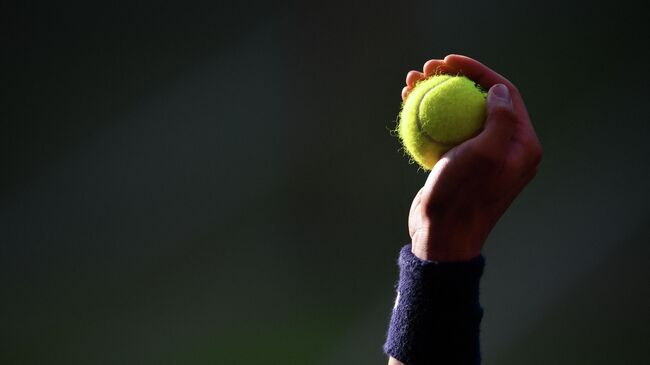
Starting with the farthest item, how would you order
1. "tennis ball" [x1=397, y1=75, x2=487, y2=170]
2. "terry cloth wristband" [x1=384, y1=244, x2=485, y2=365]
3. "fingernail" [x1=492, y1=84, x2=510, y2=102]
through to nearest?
"tennis ball" [x1=397, y1=75, x2=487, y2=170] < "fingernail" [x1=492, y1=84, x2=510, y2=102] < "terry cloth wristband" [x1=384, y1=244, x2=485, y2=365]

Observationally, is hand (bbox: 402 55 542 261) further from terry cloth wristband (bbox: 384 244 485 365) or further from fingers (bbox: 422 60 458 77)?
fingers (bbox: 422 60 458 77)

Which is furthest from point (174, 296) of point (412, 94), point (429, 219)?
point (429, 219)

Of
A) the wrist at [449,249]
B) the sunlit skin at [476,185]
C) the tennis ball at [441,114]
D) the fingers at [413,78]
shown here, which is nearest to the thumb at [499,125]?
the sunlit skin at [476,185]

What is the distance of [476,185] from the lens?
785mm

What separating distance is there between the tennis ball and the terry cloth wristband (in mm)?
371

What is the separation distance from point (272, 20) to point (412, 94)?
173 cm

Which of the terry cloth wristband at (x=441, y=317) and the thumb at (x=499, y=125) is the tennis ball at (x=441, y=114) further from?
the terry cloth wristband at (x=441, y=317)

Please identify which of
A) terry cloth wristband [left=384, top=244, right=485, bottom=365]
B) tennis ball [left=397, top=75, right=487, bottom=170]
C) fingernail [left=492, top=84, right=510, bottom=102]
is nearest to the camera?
terry cloth wristband [left=384, top=244, right=485, bottom=365]

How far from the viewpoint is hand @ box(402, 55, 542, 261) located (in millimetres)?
774

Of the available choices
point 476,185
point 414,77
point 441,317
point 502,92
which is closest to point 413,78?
point 414,77

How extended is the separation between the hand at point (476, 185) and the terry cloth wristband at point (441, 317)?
33mm

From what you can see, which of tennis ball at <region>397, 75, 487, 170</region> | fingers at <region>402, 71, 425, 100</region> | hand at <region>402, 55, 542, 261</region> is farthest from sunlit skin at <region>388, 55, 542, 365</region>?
fingers at <region>402, 71, 425, 100</region>

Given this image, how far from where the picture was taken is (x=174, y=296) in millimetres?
2693

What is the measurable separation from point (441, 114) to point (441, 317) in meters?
0.46
